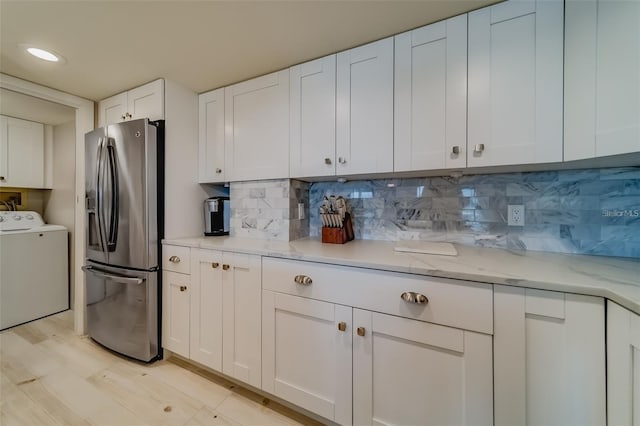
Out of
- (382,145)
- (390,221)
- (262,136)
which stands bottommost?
(390,221)

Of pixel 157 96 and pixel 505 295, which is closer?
pixel 505 295

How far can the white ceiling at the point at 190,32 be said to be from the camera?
1.13m

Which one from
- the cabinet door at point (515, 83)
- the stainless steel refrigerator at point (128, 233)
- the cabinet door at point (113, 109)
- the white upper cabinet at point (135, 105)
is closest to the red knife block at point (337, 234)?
the cabinet door at point (515, 83)

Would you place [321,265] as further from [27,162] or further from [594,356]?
[27,162]

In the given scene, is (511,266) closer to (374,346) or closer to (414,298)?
(414,298)

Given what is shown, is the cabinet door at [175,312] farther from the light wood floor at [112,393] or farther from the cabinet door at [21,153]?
the cabinet door at [21,153]

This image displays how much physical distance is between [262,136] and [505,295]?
5.38 ft

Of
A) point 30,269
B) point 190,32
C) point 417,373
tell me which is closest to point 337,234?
point 417,373

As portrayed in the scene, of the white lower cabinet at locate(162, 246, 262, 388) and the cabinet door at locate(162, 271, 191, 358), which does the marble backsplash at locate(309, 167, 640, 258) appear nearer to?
the white lower cabinet at locate(162, 246, 262, 388)

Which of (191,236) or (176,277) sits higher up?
(191,236)

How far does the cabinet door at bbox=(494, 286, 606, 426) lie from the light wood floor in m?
1.02

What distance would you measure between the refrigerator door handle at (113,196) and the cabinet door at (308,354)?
133 cm

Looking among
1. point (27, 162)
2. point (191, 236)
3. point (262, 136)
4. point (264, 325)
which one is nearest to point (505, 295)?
point (264, 325)

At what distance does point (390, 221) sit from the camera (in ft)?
5.54
